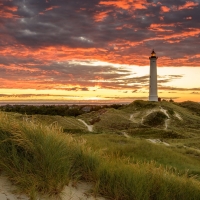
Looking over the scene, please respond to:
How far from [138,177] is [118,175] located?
503mm

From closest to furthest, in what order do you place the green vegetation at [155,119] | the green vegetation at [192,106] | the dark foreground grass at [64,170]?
the dark foreground grass at [64,170] → the green vegetation at [155,119] → the green vegetation at [192,106]

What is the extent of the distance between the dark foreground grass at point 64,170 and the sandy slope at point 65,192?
0.14 m

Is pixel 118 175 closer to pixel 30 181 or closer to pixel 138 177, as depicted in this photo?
pixel 138 177

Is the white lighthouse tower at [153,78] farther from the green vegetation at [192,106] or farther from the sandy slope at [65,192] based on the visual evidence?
the sandy slope at [65,192]

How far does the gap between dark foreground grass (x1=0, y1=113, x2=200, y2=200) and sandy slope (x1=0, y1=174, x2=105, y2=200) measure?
142 millimetres

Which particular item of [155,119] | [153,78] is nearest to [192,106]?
[153,78]

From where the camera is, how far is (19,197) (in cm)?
575

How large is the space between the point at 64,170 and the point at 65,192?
527 mm

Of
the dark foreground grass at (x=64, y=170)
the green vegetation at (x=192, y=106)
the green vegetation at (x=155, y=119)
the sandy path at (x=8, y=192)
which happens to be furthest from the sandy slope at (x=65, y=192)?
the green vegetation at (x=192, y=106)

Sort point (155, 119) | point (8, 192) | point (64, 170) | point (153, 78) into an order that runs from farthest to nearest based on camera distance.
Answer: point (153, 78)
point (155, 119)
point (64, 170)
point (8, 192)

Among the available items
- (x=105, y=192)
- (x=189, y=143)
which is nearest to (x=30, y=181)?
(x=105, y=192)

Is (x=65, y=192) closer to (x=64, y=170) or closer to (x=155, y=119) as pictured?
(x=64, y=170)

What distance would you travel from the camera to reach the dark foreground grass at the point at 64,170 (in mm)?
6234

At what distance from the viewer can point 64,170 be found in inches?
257
